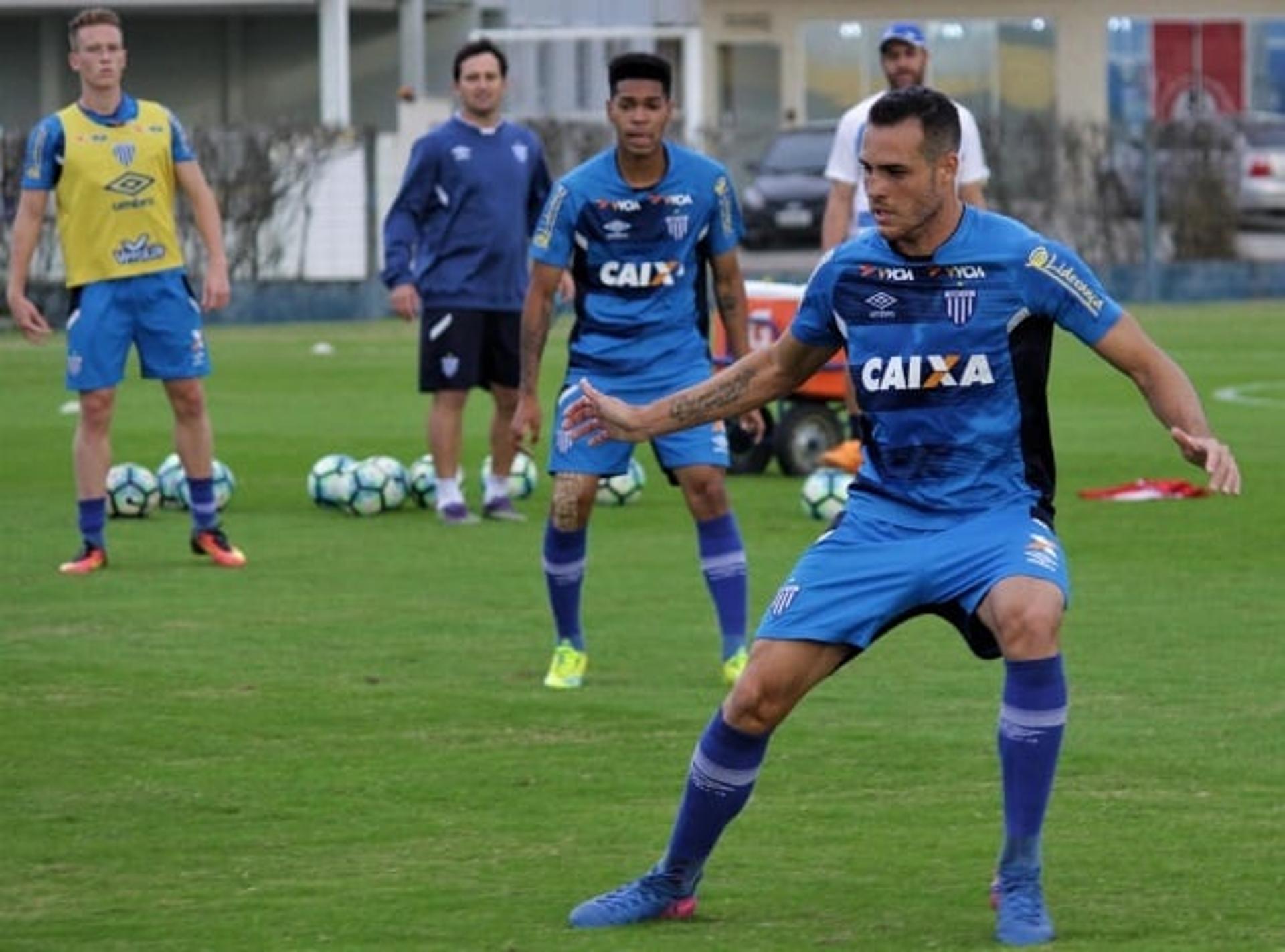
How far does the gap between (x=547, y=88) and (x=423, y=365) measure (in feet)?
118

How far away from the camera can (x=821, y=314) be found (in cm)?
732

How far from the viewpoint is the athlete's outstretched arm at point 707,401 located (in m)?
7.45

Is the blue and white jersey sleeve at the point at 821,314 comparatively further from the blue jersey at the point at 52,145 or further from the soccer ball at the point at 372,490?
the soccer ball at the point at 372,490

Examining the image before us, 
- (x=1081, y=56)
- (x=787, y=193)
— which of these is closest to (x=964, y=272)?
(x=787, y=193)

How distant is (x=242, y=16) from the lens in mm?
50375

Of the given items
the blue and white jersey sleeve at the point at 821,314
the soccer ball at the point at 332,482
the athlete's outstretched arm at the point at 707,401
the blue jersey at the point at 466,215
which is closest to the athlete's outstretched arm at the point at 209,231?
the blue jersey at the point at 466,215

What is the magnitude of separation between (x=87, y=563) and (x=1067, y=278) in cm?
771

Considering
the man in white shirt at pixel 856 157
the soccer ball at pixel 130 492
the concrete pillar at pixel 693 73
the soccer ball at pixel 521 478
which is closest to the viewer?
the man in white shirt at pixel 856 157

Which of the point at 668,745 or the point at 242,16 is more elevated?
the point at 242,16

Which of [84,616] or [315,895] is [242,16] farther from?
[315,895]

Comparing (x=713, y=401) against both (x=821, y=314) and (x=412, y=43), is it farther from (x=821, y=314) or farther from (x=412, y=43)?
(x=412, y=43)

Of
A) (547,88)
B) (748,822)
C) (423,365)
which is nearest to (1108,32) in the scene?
(547,88)

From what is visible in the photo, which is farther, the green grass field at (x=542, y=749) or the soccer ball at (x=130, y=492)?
the soccer ball at (x=130, y=492)

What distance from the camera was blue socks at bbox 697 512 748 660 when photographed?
1082 centimetres
